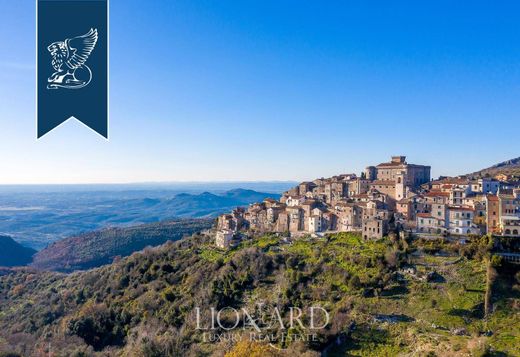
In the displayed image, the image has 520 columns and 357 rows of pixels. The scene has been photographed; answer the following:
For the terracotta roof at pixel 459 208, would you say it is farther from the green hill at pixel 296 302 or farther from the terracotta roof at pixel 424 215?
the green hill at pixel 296 302

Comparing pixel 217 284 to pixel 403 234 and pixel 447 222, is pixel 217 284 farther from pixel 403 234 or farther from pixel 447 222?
pixel 447 222

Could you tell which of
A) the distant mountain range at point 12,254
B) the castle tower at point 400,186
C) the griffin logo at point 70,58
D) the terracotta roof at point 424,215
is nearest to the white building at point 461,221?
the terracotta roof at point 424,215

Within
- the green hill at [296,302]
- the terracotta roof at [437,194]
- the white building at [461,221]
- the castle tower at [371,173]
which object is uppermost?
the castle tower at [371,173]

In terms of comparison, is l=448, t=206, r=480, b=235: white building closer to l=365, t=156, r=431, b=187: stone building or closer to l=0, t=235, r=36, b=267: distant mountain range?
l=365, t=156, r=431, b=187: stone building

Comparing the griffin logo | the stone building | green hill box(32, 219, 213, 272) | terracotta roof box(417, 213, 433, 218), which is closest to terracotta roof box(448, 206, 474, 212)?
terracotta roof box(417, 213, 433, 218)

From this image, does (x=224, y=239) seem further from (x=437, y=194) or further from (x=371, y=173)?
(x=437, y=194)
